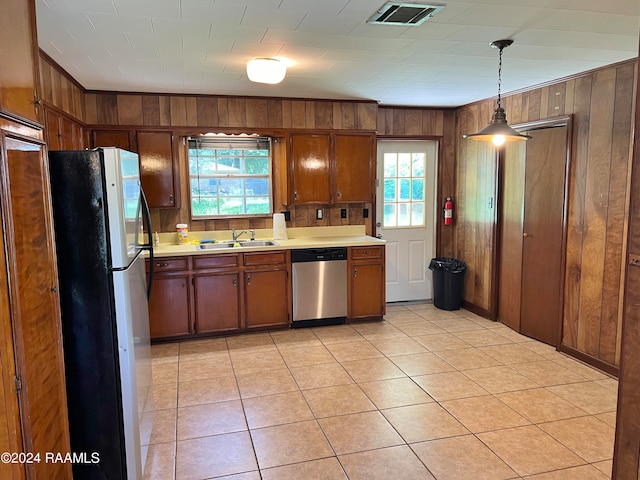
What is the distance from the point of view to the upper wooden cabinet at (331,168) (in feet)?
15.9

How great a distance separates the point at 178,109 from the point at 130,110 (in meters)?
0.45

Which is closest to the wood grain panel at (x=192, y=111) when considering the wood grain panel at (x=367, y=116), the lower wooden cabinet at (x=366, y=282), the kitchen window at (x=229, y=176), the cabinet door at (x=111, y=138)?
the kitchen window at (x=229, y=176)

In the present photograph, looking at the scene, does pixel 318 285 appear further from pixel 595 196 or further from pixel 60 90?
pixel 60 90

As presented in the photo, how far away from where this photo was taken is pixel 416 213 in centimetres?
567

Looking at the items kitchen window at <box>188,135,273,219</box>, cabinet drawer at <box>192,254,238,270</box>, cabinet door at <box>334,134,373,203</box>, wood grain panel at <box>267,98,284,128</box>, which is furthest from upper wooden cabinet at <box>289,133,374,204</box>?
cabinet drawer at <box>192,254,238,270</box>

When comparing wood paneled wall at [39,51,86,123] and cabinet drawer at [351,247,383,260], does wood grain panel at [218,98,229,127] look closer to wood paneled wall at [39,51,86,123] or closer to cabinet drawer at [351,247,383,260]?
wood paneled wall at [39,51,86,123]

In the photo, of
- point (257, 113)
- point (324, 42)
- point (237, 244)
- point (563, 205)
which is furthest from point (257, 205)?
point (563, 205)

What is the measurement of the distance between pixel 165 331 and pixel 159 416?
4.76 ft

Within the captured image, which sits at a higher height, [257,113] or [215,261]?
[257,113]

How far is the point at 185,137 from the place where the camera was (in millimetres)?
4594

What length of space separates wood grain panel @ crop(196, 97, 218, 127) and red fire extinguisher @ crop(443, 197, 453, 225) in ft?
9.60

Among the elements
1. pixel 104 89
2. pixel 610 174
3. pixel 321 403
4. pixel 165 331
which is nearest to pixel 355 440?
pixel 321 403

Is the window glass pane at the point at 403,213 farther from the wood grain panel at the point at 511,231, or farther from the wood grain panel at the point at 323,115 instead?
the wood grain panel at the point at 323,115

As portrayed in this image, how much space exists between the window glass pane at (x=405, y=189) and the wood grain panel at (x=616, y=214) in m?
2.44
